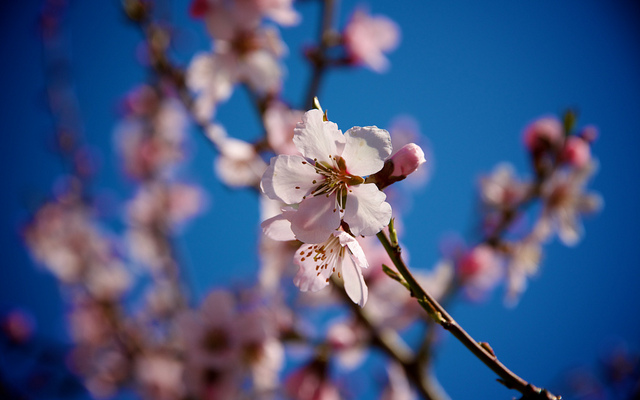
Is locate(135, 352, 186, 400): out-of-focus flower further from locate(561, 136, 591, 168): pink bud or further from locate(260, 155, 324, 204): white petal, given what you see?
locate(561, 136, 591, 168): pink bud

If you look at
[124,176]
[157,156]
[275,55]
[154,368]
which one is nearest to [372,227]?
[275,55]

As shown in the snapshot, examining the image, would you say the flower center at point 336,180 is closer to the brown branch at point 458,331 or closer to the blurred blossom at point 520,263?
the brown branch at point 458,331

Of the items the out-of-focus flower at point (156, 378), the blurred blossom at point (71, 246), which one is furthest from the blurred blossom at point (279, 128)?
the blurred blossom at point (71, 246)

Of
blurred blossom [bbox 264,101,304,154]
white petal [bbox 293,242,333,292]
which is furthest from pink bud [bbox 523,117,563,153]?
white petal [bbox 293,242,333,292]

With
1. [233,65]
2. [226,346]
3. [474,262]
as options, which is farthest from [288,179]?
[474,262]

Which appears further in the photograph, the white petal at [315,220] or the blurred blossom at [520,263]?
the blurred blossom at [520,263]
